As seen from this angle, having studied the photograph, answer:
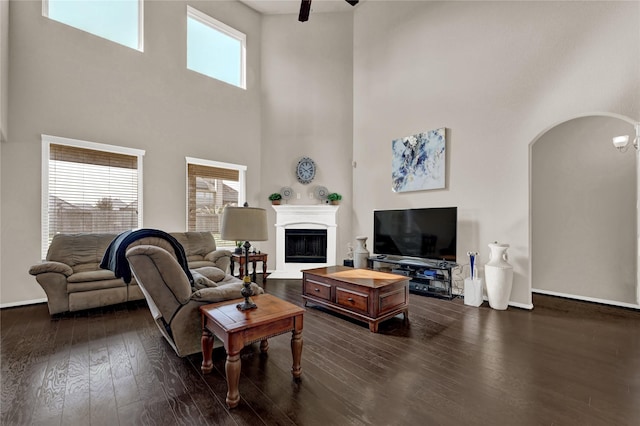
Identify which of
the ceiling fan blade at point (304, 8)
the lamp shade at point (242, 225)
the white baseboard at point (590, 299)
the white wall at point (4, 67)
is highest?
the ceiling fan blade at point (304, 8)

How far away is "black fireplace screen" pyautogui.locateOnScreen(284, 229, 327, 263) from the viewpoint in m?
6.04

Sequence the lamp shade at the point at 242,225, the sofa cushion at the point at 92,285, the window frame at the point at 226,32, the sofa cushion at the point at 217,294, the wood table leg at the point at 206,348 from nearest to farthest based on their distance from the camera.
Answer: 1. the lamp shade at the point at 242,225
2. the wood table leg at the point at 206,348
3. the sofa cushion at the point at 217,294
4. the sofa cushion at the point at 92,285
5. the window frame at the point at 226,32

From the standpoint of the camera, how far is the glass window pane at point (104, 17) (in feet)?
13.9

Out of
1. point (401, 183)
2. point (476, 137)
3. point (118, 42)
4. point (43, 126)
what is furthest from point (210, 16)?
point (476, 137)

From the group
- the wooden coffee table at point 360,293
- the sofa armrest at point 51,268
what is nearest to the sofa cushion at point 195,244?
the sofa armrest at point 51,268

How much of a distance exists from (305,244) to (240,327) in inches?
167

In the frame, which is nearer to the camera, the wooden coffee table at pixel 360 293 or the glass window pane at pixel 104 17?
the wooden coffee table at pixel 360 293

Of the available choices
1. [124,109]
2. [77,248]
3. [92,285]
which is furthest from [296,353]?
[124,109]

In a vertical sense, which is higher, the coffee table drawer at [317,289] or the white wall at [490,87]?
the white wall at [490,87]

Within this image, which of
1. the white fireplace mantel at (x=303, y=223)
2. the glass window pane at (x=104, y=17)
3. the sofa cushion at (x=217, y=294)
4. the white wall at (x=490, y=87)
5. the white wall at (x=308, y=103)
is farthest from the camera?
the white wall at (x=308, y=103)

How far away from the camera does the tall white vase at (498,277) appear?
3.78 meters

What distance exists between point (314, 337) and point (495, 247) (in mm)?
2800

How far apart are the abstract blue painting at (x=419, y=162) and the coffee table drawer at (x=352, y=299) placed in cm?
261

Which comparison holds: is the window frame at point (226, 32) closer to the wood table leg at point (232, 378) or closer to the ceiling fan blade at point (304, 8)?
the ceiling fan blade at point (304, 8)
